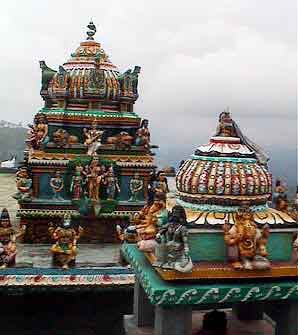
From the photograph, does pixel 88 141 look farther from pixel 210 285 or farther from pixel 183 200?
pixel 210 285

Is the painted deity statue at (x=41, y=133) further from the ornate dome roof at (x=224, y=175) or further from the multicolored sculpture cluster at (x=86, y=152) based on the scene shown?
the ornate dome roof at (x=224, y=175)

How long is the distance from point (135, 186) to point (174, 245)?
9080mm

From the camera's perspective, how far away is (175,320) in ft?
19.0

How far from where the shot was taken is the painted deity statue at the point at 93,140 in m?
14.6

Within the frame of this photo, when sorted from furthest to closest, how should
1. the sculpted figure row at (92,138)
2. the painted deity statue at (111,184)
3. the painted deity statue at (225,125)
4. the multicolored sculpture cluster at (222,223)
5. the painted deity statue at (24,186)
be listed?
the sculpted figure row at (92,138)
the painted deity statue at (111,184)
the painted deity statue at (24,186)
the painted deity statue at (225,125)
the multicolored sculpture cluster at (222,223)

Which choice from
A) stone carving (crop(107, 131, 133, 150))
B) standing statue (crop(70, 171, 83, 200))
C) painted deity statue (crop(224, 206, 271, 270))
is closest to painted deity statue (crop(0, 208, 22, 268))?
standing statue (crop(70, 171, 83, 200))

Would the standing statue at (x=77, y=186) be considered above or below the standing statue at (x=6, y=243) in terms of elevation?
above

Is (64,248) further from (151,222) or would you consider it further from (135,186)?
(151,222)

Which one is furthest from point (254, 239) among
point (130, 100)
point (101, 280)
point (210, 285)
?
point (130, 100)

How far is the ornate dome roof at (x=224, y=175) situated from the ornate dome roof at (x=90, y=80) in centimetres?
919

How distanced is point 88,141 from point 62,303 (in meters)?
5.11

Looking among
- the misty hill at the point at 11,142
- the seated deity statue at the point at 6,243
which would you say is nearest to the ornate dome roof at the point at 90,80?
the seated deity statue at the point at 6,243

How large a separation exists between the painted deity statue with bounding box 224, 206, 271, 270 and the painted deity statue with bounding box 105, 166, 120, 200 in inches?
334

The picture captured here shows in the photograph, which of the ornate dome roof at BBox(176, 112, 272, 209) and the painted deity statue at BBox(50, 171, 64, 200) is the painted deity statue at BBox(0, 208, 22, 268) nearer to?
the painted deity statue at BBox(50, 171, 64, 200)
